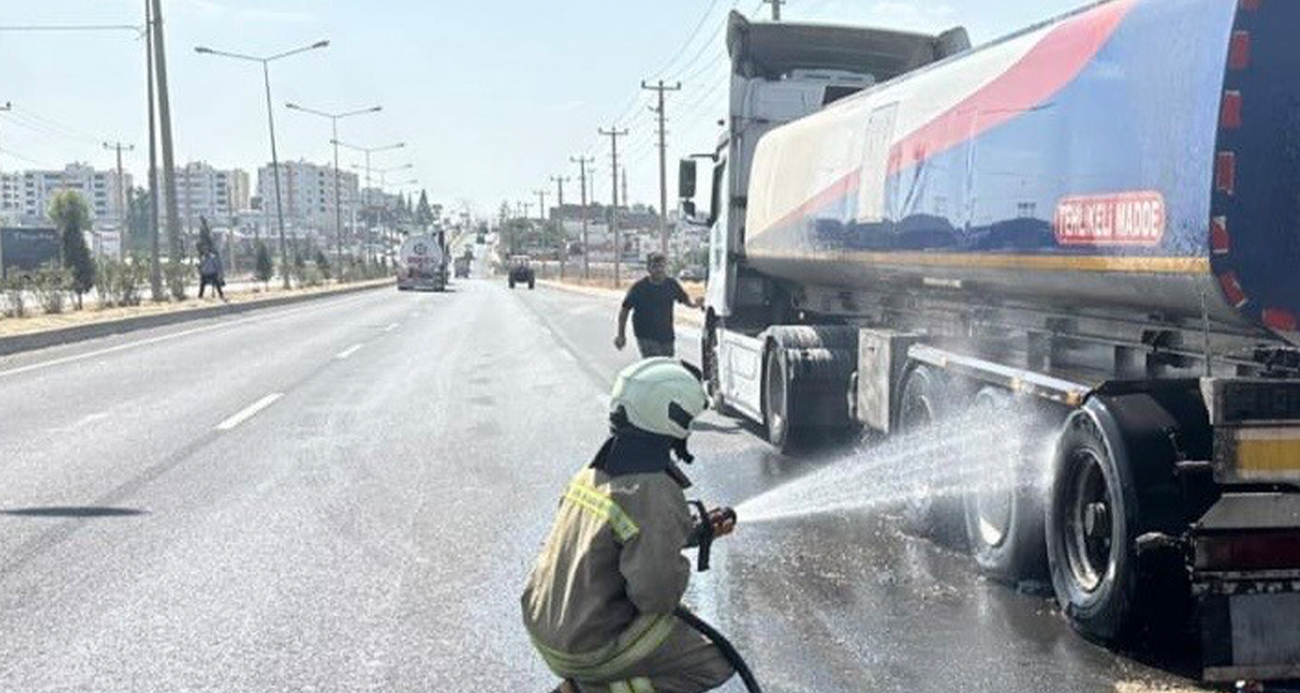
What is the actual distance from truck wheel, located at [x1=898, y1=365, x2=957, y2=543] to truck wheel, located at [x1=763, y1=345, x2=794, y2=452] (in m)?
2.27

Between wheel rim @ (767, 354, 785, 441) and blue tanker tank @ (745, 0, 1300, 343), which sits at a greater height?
blue tanker tank @ (745, 0, 1300, 343)

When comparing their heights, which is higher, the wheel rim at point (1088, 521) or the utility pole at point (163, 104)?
the utility pole at point (163, 104)

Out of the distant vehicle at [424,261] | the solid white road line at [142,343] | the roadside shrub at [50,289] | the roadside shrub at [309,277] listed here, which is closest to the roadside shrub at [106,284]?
the roadside shrub at [50,289]

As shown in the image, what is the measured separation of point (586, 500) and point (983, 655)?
8.98 ft

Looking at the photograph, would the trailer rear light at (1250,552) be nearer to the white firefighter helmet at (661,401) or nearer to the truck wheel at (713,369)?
the white firefighter helmet at (661,401)

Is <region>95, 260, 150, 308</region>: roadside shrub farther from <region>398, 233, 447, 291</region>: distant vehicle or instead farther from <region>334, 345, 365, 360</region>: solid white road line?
<region>398, 233, 447, 291</region>: distant vehicle

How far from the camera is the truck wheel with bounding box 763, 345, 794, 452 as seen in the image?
1063 centimetres

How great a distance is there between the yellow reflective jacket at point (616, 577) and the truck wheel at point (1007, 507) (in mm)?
3725

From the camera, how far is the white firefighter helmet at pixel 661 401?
324 centimetres

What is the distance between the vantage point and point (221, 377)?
1770 cm

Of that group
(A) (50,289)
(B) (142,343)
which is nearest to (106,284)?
(A) (50,289)

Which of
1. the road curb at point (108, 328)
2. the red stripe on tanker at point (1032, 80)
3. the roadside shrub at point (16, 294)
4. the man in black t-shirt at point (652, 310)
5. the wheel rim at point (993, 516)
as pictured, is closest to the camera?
the red stripe on tanker at point (1032, 80)

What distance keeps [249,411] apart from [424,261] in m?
56.1

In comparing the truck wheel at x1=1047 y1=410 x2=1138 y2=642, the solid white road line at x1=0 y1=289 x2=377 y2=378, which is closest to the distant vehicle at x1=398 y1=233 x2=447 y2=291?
the solid white road line at x1=0 y1=289 x2=377 y2=378
